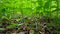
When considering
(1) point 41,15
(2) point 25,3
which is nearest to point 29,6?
(2) point 25,3

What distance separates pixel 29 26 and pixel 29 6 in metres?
0.22

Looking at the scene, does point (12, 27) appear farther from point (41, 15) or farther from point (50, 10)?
point (50, 10)

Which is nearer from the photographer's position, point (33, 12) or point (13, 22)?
point (33, 12)

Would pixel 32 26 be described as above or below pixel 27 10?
below

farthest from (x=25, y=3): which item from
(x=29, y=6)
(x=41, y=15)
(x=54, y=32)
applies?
(x=54, y=32)

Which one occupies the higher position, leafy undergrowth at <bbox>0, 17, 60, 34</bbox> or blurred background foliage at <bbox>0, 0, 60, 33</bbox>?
blurred background foliage at <bbox>0, 0, 60, 33</bbox>

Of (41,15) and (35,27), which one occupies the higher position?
(41,15)

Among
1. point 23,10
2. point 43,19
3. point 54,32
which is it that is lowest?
point 54,32

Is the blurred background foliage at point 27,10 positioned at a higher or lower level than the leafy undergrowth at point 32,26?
higher

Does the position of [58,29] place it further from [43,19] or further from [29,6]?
[29,6]

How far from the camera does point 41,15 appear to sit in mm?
1797

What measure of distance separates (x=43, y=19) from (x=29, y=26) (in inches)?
7.1

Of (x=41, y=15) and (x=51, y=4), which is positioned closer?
(x=51, y=4)

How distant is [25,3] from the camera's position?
1688mm
